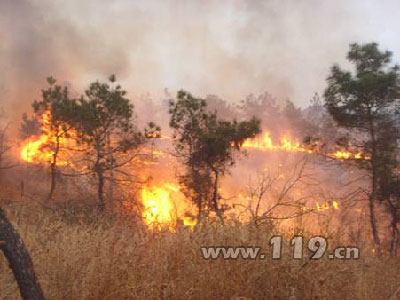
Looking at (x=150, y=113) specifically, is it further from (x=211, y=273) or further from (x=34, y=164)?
(x=211, y=273)

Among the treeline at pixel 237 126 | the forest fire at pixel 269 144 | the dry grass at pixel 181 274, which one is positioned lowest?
the dry grass at pixel 181 274

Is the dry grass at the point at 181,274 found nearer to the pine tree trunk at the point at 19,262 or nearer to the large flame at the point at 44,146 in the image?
the pine tree trunk at the point at 19,262

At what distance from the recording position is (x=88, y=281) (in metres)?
4.32

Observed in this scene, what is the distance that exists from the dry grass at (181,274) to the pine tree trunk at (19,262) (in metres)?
0.76

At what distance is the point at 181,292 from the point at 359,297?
88.1 inches

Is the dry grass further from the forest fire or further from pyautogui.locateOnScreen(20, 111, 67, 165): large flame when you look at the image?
the forest fire

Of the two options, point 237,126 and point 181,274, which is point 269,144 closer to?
point 237,126

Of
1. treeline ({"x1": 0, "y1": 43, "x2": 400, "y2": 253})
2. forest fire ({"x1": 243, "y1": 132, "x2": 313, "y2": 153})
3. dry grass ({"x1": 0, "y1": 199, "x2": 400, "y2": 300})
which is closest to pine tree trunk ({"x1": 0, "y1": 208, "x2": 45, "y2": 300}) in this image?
dry grass ({"x1": 0, "y1": 199, "x2": 400, "y2": 300})

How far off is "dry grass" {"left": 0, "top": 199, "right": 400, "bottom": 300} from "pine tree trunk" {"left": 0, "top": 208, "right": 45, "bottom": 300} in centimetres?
76

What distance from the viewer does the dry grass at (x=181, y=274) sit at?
14.1ft

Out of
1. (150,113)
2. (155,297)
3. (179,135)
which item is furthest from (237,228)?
(150,113)

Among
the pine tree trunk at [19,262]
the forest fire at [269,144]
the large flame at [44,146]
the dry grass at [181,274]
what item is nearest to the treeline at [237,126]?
the large flame at [44,146]

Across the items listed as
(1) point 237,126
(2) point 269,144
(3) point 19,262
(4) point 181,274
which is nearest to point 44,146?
(1) point 237,126

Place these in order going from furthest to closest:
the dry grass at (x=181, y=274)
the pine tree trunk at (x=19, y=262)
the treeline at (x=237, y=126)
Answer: the treeline at (x=237, y=126), the dry grass at (x=181, y=274), the pine tree trunk at (x=19, y=262)
